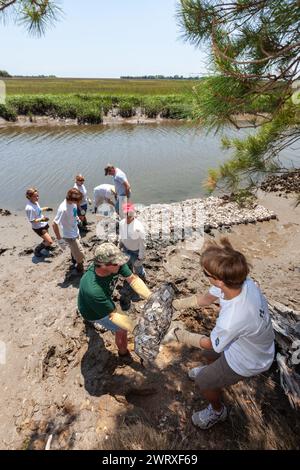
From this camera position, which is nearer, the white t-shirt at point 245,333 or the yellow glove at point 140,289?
the white t-shirt at point 245,333

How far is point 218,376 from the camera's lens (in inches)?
106

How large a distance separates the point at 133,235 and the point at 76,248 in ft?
4.86

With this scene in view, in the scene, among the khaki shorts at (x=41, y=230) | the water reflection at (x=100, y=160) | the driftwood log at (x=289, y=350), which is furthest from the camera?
the water reflection at (x=100, y=160)

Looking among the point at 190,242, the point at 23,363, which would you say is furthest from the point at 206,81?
the point at 190,242

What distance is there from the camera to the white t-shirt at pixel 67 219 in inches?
226

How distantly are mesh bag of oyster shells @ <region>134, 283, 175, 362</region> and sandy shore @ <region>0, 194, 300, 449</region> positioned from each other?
1.87 feet

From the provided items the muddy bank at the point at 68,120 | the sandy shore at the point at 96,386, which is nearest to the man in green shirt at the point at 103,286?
the sandy shore at the point at 96,386

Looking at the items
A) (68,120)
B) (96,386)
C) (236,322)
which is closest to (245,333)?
(236,322)

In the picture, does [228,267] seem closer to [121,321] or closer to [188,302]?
[188,302]

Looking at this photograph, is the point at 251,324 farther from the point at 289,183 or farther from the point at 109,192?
the point at 289,183

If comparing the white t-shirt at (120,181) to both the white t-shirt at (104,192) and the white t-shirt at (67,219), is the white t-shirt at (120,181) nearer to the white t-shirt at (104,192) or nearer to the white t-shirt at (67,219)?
the white t-shirt at (104,192)

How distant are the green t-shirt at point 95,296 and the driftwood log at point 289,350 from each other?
2075 mm

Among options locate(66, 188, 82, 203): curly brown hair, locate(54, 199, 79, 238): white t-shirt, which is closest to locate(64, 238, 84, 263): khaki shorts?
locate(54, 199, 79, 238): white t-shirt

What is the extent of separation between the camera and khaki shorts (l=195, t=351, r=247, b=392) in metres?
2.62
